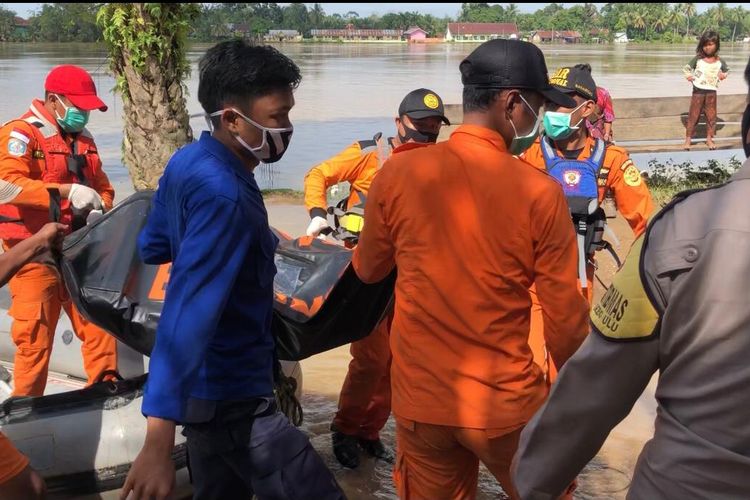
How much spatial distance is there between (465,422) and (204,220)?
0.95m

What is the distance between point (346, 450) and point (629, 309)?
302cm

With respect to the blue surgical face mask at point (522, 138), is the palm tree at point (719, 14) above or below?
above

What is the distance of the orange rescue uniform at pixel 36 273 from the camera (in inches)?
172

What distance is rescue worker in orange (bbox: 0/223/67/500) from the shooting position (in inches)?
105

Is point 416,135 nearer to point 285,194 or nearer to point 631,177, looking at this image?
point 631,177

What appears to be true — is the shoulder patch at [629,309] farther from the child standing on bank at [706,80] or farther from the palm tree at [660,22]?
the palm tree at [660,22]

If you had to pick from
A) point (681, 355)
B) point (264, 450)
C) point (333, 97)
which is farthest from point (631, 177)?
point (333, 97)

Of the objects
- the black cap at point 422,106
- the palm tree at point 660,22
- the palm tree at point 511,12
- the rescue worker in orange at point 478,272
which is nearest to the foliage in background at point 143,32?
the black cap at point 422,106

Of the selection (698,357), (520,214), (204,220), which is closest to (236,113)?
(204,220)

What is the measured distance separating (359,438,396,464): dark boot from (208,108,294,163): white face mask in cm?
224

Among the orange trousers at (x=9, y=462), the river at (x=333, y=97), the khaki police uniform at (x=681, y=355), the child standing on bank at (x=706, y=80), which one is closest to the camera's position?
the khaki police uniform at (x=681, y=355)

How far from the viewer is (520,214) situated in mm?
2318

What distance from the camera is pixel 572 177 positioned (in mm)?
4383

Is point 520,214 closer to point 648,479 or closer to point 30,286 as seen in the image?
point 648,479
